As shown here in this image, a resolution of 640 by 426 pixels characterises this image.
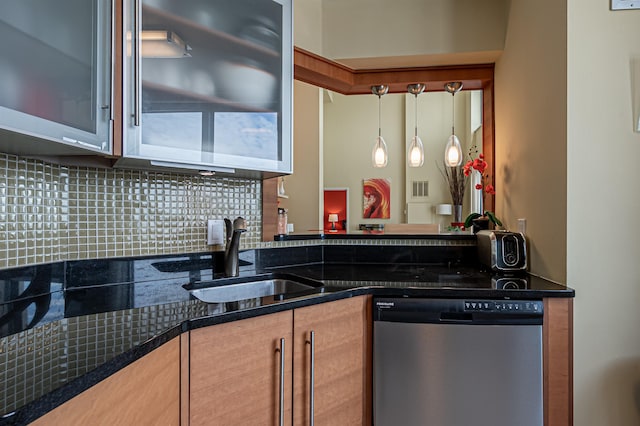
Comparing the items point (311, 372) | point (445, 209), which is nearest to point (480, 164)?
point (311, 372)

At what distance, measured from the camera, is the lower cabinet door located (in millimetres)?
1075

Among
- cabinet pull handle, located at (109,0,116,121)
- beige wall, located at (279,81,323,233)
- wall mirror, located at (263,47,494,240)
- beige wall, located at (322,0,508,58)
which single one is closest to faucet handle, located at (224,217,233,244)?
cabinet pull handle, located at (109,0,116,121)


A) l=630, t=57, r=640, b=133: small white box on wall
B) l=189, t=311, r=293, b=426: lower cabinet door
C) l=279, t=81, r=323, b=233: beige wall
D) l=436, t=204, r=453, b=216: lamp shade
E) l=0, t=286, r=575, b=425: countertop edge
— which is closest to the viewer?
l=0, t=286, r=575, b=425: countertop edge

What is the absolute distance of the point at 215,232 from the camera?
5.94 ft

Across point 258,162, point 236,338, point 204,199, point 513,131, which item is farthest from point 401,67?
point 236,338

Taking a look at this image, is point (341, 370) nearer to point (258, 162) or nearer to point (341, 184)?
point (258, 162)

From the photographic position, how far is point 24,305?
1172 millimetres

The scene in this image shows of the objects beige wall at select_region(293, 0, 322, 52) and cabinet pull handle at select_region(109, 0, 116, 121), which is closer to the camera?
cabinet pull handle at select_region(109, 0, 116, 121)

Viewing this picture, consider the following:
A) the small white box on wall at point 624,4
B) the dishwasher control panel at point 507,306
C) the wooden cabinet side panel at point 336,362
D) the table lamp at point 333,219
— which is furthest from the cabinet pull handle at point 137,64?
the table lamp at point 333,219

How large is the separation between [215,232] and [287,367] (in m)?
0.77

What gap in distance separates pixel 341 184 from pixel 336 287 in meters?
6.54

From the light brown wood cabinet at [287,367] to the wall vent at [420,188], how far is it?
6.28m

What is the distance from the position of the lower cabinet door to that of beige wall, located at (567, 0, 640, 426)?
1082 mm

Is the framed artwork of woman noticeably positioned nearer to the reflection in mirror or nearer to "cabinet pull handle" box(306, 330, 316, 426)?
the reflection in mirror
